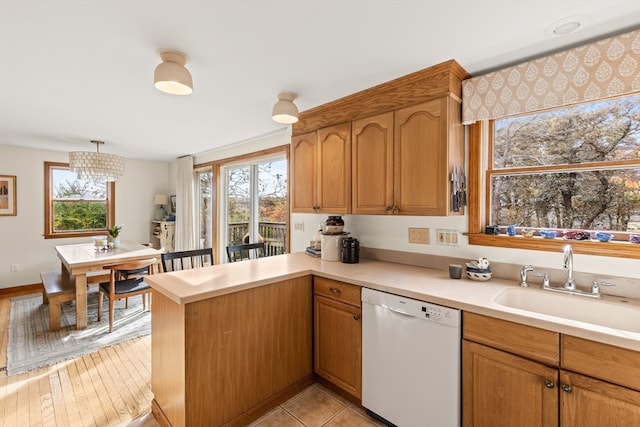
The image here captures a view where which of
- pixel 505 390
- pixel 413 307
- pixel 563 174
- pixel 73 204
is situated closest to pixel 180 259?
pixel 413 307

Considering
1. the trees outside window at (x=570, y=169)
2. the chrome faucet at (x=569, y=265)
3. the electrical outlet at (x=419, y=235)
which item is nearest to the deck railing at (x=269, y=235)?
the electrical outlet at (x=419, y=235)

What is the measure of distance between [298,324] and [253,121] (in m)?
2.12

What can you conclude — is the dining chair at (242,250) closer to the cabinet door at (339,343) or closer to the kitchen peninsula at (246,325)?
the kitchen peninsula at (246,325)

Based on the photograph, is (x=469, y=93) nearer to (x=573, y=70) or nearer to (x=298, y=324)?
(x=573, y=70)

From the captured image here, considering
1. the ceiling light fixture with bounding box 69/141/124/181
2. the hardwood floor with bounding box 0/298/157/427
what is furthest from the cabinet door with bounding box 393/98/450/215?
the ceiling light fixture with bounding box 69/141/124/181

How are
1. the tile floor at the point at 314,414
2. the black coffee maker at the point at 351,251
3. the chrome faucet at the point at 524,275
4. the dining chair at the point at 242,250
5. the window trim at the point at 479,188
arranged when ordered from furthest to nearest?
the dining chair at the point at 242,250 < the black coffee maker at the point at 351,251 < the window trim at the point at 479,188 < the tile floor at the point at 314,414 < the chrome faucet at the point at 524,275

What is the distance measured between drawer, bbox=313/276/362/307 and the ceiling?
1.45 metres

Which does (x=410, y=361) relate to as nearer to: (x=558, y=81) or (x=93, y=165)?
(x=558, y=81)

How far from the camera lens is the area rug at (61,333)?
257cm

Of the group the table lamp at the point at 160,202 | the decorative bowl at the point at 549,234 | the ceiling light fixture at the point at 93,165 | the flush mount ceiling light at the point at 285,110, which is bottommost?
the decorative bowl at the point at 549,234

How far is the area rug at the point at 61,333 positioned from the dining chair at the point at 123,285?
166 mm

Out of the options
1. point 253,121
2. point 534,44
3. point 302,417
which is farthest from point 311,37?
point 302,417

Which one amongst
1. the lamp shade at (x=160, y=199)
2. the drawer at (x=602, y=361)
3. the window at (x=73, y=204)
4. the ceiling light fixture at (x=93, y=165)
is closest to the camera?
the drawer at (x=602, y=361)

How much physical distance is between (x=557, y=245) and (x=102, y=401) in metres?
3.15
